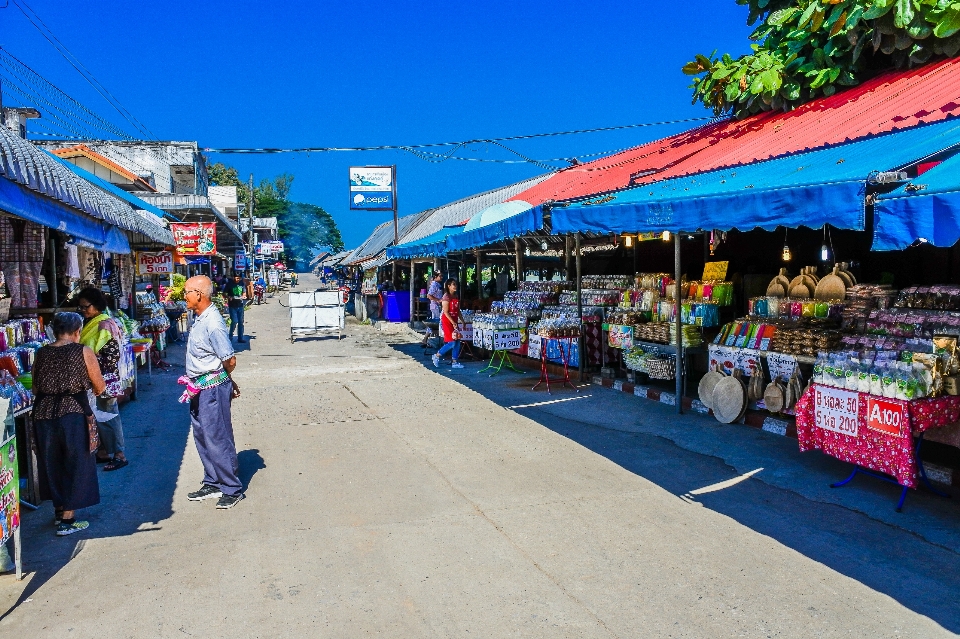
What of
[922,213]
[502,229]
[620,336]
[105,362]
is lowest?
[620,336]

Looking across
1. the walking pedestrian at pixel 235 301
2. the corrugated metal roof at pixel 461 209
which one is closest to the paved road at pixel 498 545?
the walking pedestrian at pixel 235 301

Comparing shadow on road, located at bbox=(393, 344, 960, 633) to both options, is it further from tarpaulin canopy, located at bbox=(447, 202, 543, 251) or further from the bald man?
the bald man

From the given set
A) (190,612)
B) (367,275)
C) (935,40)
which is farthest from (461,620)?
(367,275)

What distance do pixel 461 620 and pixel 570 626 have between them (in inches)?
23.1

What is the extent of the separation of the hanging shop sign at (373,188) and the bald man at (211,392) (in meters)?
22.3

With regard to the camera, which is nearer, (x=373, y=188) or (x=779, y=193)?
(x=779, y=193)

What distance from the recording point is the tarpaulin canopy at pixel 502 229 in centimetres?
974

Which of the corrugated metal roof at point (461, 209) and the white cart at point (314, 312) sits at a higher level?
the corrugated metal roof at point (461, 209)

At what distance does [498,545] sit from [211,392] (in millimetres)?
2702

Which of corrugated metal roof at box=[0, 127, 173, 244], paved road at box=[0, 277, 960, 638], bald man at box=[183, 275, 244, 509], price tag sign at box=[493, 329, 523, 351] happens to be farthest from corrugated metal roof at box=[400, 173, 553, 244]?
bald man at box=[183, 275, 244, 509]

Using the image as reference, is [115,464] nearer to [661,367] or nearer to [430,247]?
[661,367]

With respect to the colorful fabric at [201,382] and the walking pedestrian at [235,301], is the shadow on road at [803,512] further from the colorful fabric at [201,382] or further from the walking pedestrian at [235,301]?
the walking pedestrian at [235,301]

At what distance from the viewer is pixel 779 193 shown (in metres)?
5.73

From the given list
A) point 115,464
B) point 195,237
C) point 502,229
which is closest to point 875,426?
point 502,229
